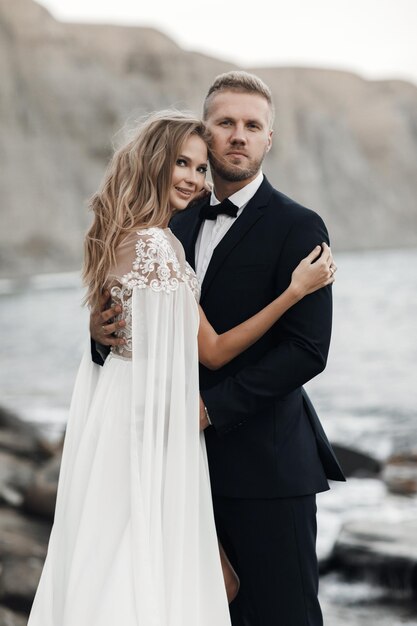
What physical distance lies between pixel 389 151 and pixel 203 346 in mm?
41763

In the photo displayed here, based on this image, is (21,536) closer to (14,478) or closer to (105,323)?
(14,478)

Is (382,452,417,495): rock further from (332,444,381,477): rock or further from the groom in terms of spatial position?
the groom

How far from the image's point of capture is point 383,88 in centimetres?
4631

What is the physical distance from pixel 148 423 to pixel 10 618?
2.32 meters

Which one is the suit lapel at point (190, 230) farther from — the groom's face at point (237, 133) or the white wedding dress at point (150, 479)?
the white wedding dress at point (150, 479)

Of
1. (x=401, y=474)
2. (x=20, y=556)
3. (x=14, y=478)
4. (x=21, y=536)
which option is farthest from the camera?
(x=401, y=474)

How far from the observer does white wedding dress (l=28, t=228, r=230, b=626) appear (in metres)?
2.07

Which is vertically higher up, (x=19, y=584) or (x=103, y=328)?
(x=103, y=328)

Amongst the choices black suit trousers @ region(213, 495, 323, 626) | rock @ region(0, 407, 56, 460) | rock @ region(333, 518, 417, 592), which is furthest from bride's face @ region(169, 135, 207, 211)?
rock @ region(0, 407, 56, 460)

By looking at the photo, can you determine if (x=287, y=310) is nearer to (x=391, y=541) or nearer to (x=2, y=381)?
(x=391, y=541)

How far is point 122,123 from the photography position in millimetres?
30656

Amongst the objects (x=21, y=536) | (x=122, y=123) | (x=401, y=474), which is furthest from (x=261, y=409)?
(x=122, y=123)

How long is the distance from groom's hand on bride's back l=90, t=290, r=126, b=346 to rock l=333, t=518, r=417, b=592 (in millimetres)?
3238

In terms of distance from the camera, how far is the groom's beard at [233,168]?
2.36 meters
